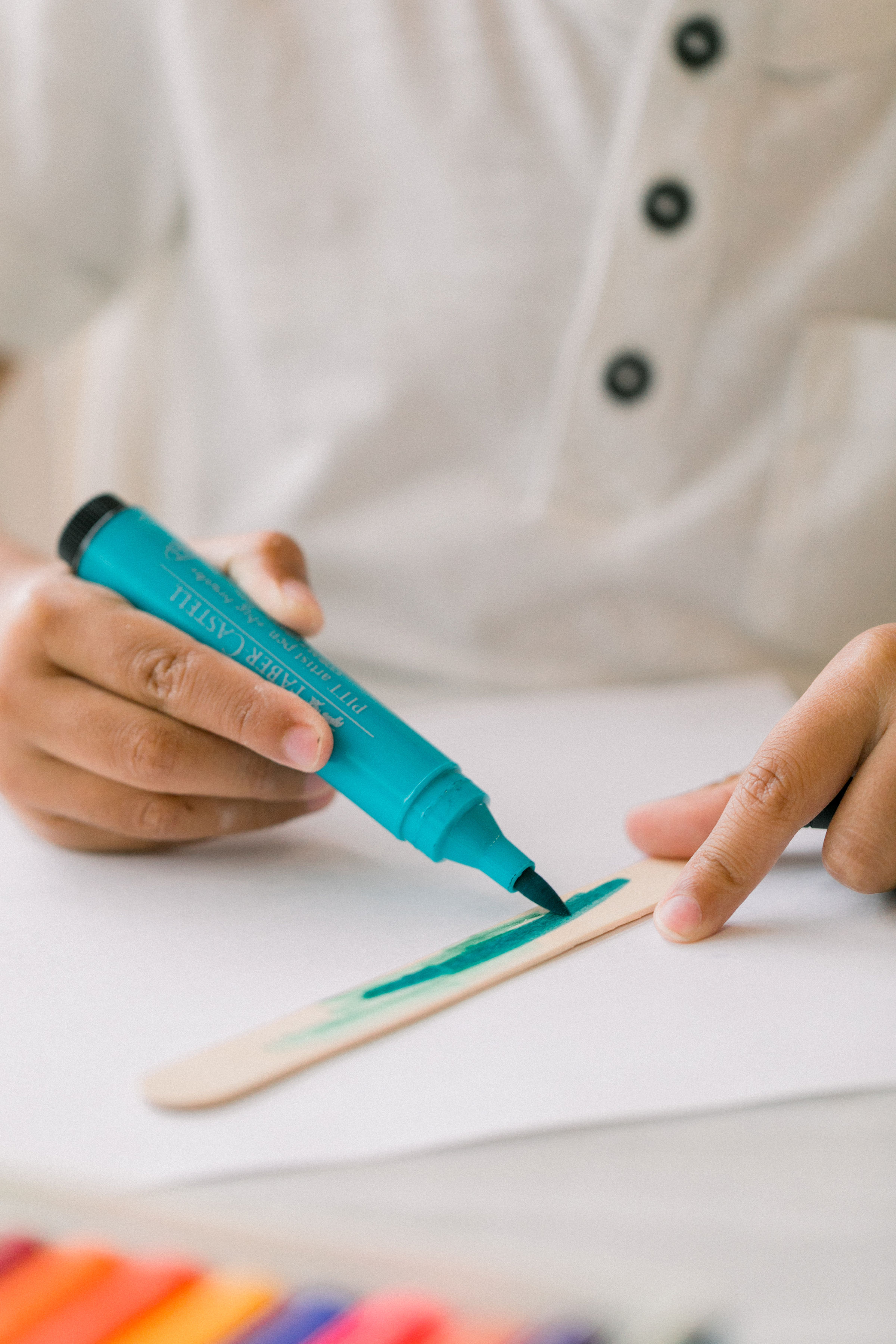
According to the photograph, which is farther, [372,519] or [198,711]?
[372,519]

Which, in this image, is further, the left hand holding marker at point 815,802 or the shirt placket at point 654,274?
the shirt placket at point 654,274

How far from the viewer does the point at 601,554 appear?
2.13 feet

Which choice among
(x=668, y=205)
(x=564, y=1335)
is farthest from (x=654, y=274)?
(x=564, y=1335)

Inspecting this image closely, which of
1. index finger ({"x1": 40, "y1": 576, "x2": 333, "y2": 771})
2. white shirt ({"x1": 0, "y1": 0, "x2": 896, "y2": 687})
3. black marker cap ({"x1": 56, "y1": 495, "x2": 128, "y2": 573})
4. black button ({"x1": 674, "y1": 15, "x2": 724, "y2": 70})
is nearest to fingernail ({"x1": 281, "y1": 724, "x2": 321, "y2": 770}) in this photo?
index finger ({"x1": 40, "y1": 576, "x2": 333, "y2": 771})

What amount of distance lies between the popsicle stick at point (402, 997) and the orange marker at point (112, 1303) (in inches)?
2.2

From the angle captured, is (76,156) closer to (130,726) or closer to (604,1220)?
(130,726)

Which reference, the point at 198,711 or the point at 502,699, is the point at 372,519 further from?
the point at 198,711

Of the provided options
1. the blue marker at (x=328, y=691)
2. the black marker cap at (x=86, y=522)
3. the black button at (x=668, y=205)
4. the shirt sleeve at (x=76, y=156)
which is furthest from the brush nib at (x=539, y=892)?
the shirt sleeve at (x=76, y=156)

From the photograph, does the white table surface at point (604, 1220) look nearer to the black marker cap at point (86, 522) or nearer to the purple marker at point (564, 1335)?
the purple marker at point (564, 1335)

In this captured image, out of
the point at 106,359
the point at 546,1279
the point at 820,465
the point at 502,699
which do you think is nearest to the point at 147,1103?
the point at 546,1279

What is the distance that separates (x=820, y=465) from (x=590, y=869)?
1.07 ft


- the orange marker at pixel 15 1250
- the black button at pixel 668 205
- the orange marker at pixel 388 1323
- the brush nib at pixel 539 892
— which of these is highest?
the black button at pixel 668 205

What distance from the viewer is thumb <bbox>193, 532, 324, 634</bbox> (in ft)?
1.46

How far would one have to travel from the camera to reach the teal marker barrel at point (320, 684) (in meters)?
0.38
